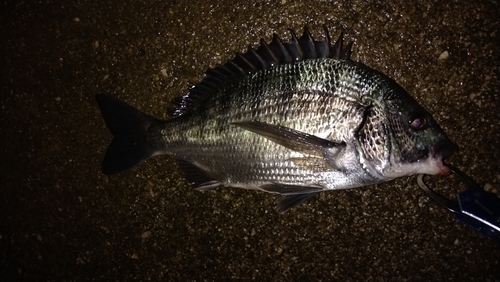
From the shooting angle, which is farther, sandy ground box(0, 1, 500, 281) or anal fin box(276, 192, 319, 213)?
sandy ground box(0, 1, 500, 281)

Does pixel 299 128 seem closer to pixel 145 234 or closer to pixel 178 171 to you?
pixel 178 171

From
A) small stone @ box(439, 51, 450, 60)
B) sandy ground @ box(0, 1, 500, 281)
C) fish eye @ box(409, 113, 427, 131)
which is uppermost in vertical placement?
small stone @ box(439, 51, 450, 60)

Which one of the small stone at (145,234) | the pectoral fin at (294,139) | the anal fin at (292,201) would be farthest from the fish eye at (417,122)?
the small stone at (145,234)

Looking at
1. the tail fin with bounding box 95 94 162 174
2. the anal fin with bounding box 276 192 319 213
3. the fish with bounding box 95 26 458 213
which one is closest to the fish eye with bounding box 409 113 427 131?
the fish with bounding box 95 26 458 213

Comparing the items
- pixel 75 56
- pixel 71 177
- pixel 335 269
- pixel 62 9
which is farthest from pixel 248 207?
pixel 62 9

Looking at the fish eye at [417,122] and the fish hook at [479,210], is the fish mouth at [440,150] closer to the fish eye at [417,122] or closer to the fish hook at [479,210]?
the fish eye at [417,122]

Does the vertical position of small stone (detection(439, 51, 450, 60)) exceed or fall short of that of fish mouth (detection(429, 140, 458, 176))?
it exceeds it

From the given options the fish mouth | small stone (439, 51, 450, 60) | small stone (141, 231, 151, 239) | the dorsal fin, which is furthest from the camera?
small stone (141, 231, 151, 239)

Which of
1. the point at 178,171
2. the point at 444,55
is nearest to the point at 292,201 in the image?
the point at 178,171

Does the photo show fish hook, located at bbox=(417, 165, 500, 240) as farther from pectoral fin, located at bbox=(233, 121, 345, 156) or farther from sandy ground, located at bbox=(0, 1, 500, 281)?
pectoral fin, located at bbox=(233, 121, 345, 156)
